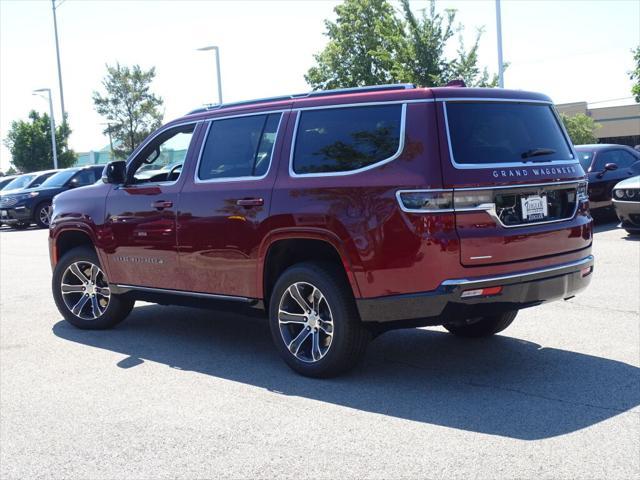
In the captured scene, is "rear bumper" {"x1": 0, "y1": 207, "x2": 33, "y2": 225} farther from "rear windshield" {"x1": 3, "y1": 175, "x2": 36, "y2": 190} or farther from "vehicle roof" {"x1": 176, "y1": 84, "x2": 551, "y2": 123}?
"vehicle roof" {"x1": 176, "y1": 84, "x2": 551, "y2": 123}

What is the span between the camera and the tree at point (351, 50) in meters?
45.5

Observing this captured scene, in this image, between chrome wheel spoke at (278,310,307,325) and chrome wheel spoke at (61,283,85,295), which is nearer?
chrome wheel spoke at (278,310,307,325)

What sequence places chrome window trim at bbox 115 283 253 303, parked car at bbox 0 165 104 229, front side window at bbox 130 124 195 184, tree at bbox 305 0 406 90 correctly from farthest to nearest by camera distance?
tree at bbox 305 0 406 90 < parked car at bbox 0 165 104 229 < front side window at bbox 130 124 195 184 < chrome window trim at bbox 115 283 253 303

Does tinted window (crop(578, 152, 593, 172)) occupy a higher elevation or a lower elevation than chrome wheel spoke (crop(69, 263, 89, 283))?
higher

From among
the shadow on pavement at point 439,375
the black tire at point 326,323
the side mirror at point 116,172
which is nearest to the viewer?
the shadow on pavement at point 439,375

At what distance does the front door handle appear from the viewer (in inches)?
260

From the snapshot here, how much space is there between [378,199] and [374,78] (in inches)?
1561

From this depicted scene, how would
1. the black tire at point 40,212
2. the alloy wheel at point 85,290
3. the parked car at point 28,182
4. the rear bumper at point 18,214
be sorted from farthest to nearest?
1. the parked car at point 28,182
2. the black tire at point 40,212
3. the rear bumper at point 18,214
4. the alloy wheel at point 85,290

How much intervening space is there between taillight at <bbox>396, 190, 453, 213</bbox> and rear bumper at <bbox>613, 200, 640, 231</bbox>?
863 cm

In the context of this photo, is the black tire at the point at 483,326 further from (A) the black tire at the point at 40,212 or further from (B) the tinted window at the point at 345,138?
(A) the black tire at the point at 40,212

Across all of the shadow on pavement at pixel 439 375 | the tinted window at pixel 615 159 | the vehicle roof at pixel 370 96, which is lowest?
the shadow on pavement at pixel 439 375

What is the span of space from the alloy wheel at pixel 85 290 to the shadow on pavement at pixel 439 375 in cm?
23

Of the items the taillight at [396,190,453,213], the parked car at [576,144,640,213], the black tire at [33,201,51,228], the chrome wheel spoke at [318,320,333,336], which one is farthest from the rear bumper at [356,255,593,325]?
the black tire at [33,201,51,228]

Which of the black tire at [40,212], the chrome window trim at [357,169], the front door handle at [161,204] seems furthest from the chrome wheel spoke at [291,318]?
the black tire at [40,212]
